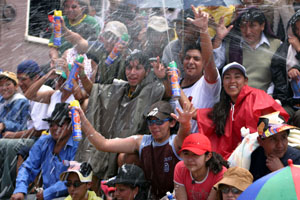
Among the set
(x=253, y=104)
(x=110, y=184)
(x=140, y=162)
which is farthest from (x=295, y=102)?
(x=110, y=184)

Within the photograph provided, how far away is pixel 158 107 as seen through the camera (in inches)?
228

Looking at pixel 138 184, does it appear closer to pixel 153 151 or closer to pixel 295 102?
pixel 153 151

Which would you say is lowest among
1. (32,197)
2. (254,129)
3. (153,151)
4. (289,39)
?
(32,197)

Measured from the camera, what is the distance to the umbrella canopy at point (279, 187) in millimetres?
2109

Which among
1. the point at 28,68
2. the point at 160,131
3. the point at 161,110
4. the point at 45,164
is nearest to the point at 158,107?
the point at 161,110

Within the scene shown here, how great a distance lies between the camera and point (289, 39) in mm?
6090

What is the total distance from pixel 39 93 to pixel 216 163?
3.49 meters

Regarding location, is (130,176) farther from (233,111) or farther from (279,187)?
(279,187)

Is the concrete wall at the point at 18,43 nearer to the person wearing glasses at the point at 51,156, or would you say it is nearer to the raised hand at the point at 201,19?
the person wearing glasses at the point at 51,156

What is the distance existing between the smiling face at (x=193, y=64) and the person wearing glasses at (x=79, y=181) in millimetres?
1665

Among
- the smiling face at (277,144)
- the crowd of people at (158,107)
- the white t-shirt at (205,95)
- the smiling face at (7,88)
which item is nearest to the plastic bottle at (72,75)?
the crowd of people at (158,107)

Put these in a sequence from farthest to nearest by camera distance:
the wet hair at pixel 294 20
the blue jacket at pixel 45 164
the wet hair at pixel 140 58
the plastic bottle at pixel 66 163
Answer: the wet hair at pixel 140 58 < the blue jacket at pixel 45 164 < the plastic bottle at pixel 66 163 < the wet hair at pixel 294 20

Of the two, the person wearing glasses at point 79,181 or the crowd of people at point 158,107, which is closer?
the crowd of people at point 158,107

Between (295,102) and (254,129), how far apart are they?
784 mm
